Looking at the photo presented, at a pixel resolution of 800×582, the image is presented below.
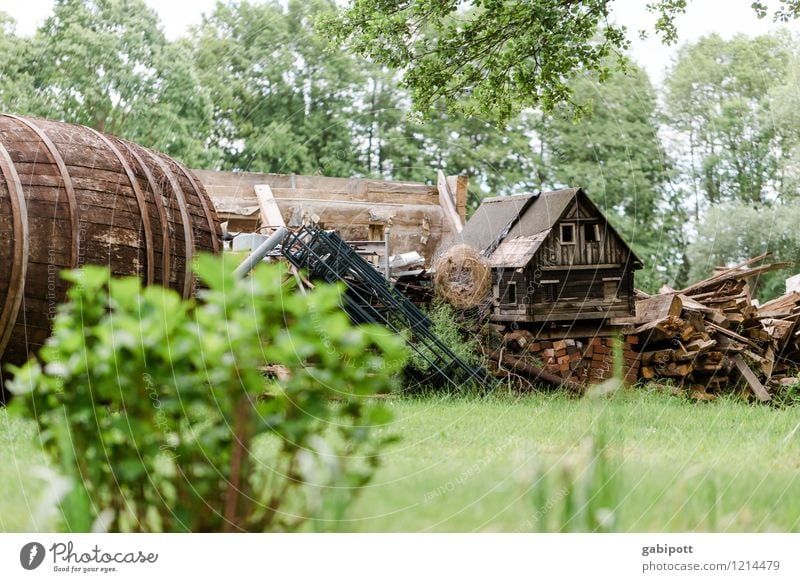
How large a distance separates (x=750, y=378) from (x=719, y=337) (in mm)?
335

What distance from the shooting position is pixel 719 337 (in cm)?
544

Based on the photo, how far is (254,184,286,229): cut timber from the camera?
3369mm

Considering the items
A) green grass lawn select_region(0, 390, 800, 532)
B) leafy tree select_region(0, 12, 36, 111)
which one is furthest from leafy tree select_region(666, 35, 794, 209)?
leafy tree select_region(0, 12, 36, 111)

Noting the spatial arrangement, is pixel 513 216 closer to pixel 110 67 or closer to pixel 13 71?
pixel 110 67

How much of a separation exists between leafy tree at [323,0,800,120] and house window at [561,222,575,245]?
1.33 metres

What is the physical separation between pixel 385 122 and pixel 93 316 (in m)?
1.73

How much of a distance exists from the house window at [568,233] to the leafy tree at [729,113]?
154 cm

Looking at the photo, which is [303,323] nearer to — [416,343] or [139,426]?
[139,426]

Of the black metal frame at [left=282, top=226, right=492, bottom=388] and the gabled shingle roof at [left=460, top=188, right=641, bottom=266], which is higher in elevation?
the gabled shingle roof at [left=460, top=188, right=641, bottom=266]

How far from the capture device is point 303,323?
4.02 feet

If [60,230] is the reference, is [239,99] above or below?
above

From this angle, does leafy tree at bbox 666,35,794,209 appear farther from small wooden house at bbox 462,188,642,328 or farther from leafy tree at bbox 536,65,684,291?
small wooden house at bbox 462,188,642,328

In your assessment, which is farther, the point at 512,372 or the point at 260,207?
the point at 512,372
